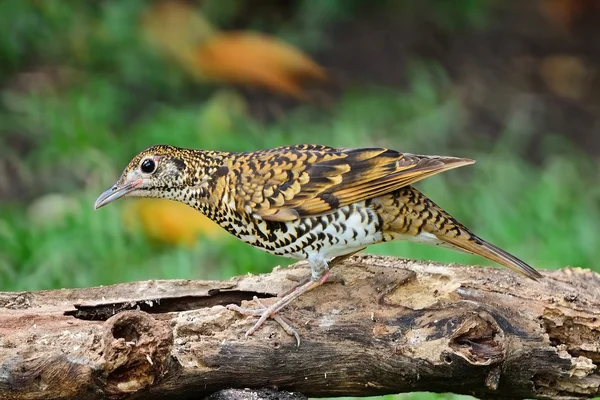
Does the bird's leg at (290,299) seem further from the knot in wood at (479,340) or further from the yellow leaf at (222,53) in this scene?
the yellow leaf at (222,53)

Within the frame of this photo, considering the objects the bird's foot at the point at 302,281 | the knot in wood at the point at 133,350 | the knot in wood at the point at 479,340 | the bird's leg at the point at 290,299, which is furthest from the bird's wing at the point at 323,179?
the knot in wood at the point at 133,350

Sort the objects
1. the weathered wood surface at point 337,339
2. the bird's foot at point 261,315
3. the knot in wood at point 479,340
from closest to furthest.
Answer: the weathered wood surface at point 337,339 < the knot in wood at point 479,340 < the bird's foot at point 261,315

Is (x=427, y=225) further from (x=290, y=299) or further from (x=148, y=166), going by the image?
(x=148, y=166)

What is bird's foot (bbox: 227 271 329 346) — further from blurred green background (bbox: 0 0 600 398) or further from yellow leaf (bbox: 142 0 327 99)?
yellow leaf (bbox: 142 0 327 99)

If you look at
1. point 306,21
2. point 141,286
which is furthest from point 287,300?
point 306,21

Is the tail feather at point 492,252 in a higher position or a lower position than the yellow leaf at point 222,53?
lower

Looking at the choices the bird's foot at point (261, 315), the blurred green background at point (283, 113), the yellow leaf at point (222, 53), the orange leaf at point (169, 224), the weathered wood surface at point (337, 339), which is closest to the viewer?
the weathered wood surface at point (337, 339)

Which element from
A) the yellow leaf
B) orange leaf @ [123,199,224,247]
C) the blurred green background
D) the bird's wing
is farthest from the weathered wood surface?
the yellow leaf
